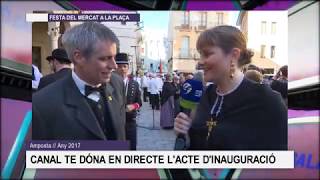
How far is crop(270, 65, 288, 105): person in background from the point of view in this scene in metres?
3.49

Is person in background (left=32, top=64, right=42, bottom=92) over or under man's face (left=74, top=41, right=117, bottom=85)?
under

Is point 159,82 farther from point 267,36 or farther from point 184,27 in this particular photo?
point 267,36

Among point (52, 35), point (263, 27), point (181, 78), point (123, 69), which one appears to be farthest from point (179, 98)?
point (52, 35)

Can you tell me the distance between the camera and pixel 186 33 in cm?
353

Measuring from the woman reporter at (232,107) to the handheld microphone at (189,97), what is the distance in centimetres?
4

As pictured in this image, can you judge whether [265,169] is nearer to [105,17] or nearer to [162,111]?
[162,111]

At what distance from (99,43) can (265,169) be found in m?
1.64

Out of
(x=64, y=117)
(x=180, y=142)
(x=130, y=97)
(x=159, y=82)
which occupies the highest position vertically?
(x=159, y=82)

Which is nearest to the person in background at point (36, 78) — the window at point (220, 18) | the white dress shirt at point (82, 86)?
the white dress shirt at point (82, 86)

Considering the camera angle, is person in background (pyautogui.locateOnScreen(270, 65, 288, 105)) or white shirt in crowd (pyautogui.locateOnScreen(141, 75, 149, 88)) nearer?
person in background (pyautogui.locateOnScreen(270, 65, 288, 105))

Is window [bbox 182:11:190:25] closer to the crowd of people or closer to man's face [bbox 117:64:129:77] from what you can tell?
the crowd of people

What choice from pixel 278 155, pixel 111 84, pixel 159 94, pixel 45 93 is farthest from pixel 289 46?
pixel 45 93

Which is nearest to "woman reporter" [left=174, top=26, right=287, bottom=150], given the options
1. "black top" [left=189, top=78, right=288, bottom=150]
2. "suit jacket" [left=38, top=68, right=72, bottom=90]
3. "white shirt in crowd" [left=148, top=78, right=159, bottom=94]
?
"black top" [left=189, top=78, right=288, bottom=150]

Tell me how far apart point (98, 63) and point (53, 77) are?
37cm
